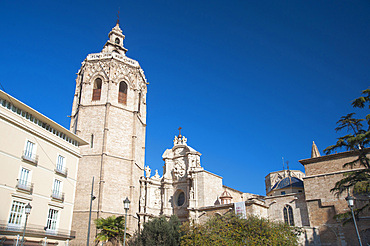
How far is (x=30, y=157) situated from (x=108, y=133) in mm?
11569

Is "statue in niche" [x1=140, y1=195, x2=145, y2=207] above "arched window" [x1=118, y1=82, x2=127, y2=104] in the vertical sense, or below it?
below

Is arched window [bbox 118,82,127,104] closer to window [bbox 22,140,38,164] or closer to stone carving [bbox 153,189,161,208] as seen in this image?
stone carving [bbox 153,189,161,208]

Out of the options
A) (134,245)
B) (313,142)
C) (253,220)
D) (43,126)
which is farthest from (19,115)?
(313,142)

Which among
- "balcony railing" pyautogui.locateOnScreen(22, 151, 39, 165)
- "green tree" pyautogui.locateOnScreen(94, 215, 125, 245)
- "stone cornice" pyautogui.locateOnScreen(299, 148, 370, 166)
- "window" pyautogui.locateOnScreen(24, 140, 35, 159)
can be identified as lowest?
"green tree" pyautogui.locateOnScreen(94, 215, 125, 245)

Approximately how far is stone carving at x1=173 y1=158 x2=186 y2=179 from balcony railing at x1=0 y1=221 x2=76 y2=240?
1474cm

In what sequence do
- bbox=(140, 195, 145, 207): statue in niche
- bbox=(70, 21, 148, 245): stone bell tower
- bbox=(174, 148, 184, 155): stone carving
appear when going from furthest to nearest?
bbox=(174, 148, 184, 155): stone carving
bbox=(140, 195, 145, 207): statue in niche
bbox=(70, 21, 148, 245): stone bell tower

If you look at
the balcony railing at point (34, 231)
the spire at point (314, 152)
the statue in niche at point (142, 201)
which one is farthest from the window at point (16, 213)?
the spire at point (314, 152)

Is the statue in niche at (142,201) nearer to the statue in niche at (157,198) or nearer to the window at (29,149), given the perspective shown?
the statue in niche at (157,198)

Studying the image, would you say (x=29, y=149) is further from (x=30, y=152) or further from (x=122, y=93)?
(x=122, y=93)

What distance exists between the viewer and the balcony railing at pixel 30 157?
19562 millimetres

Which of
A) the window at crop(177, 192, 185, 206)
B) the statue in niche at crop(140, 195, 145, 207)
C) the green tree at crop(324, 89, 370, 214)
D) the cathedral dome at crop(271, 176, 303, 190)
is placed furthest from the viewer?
the cathedral dome at crop(271, 176, 303, 190)

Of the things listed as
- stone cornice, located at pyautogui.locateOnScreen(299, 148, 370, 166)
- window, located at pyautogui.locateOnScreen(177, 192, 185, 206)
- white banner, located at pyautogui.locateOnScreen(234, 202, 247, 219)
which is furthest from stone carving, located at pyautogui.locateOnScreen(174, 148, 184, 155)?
stone cornice, located at pyautogui.locateOnScreen(299, 148, 370, 166)

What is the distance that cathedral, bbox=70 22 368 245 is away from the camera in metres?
27.6

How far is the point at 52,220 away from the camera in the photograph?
21.2 metres
